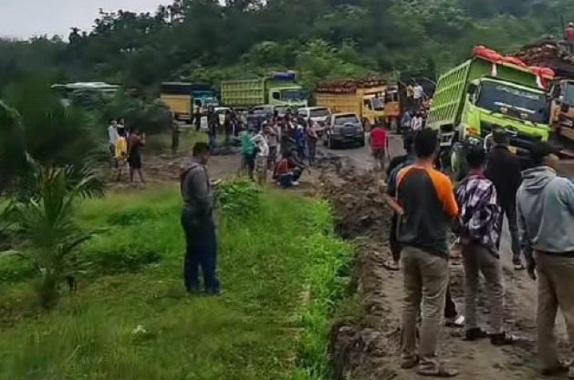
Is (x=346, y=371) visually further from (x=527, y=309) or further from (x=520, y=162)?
(x=520, y=162)

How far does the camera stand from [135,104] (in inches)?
1761

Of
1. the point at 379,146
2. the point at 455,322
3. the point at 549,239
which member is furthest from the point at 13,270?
the point at 379,146

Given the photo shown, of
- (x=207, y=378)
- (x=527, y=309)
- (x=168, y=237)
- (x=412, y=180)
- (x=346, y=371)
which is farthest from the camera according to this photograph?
(x=168, y=237)

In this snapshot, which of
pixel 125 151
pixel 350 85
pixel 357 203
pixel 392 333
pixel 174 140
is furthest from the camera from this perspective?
pixel 350 85

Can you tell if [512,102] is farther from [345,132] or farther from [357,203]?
[345,132]

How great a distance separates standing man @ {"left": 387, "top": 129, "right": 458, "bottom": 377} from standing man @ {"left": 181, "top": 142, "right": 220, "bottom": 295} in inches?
169

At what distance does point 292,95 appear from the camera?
5556 cm

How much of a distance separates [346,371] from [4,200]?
7.17 m

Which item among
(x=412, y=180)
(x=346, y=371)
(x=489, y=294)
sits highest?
(x=412, y=180)

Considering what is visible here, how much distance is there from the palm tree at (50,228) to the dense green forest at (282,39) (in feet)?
174

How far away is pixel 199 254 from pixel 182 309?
3.26ft

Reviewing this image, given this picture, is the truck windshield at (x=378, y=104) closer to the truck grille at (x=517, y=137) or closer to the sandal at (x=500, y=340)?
the truck grille at (x=517, y=137)

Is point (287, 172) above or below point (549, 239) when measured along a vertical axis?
below

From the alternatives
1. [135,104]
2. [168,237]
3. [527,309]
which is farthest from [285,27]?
[527,309]
